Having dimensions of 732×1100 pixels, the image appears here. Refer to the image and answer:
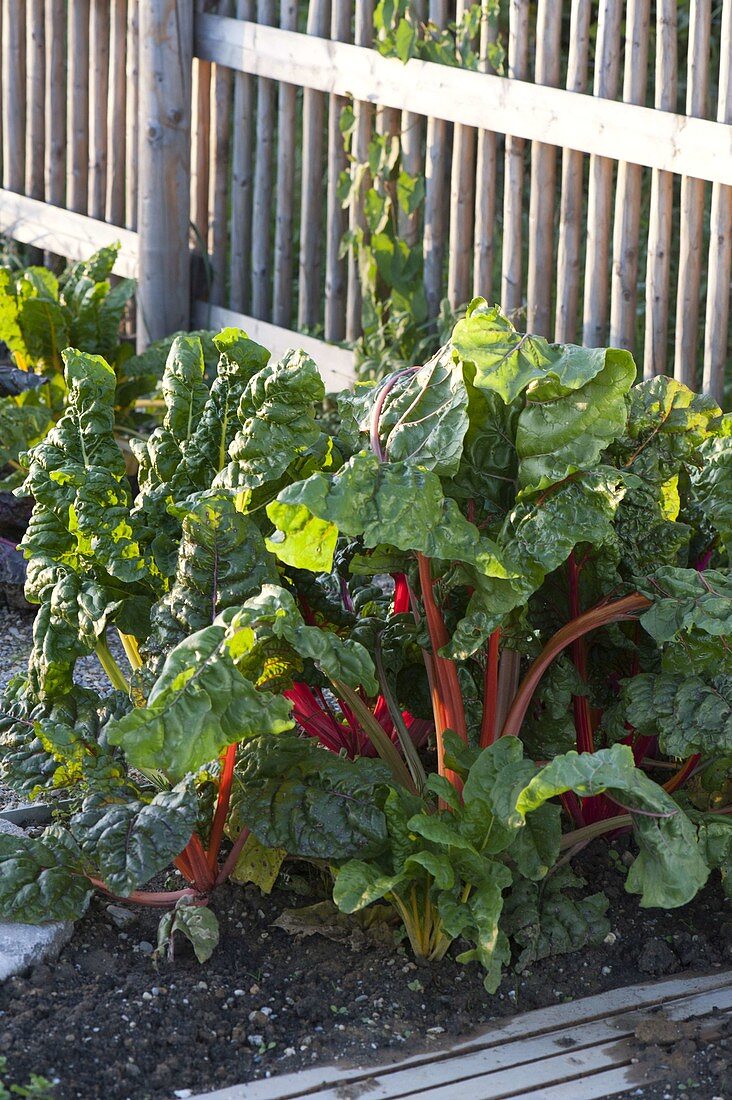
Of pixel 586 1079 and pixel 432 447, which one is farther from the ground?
pixel 432 447

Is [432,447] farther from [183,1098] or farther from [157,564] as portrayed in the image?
[183,1098]

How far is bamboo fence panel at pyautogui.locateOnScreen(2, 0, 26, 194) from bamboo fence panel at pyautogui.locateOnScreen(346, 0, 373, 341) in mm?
2107

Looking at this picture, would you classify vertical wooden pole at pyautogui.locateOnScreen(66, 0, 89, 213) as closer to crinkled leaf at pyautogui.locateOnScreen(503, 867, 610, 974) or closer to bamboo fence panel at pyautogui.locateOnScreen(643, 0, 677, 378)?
bamboo fence panel at pyautogui.locateOnScreen(643, 0, 677, 378)

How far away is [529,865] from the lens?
249cm

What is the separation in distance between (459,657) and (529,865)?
0.39m

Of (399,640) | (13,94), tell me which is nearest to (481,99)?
(399,640)

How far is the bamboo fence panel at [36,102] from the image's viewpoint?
6.50 metres

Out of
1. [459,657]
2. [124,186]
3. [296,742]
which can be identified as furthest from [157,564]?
[124,186]

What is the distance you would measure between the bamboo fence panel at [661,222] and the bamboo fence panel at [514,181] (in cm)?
50

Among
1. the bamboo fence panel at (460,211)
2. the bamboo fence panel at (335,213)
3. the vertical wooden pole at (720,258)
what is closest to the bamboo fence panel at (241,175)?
the bamboo fence panel at (335,213)

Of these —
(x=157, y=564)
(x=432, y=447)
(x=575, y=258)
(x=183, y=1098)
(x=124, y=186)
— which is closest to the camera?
(x=183, y=1098)

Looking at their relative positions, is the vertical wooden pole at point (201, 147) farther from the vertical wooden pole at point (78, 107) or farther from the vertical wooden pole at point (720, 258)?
the vertical wooden pole at point (720, 258)

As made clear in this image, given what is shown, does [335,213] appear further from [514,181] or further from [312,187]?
[514,181]

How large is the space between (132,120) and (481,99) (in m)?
1.92
